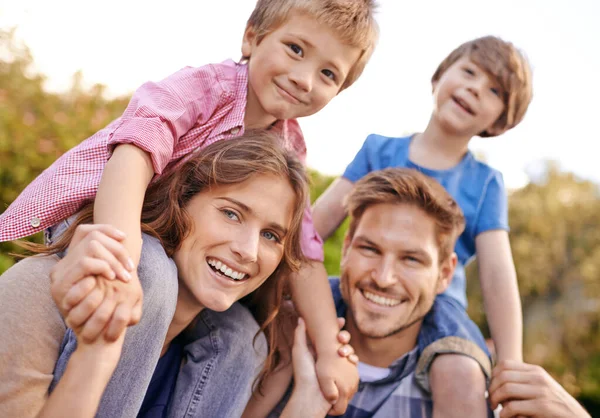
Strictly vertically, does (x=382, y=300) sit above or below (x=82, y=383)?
above

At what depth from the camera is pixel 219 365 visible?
7.84ft

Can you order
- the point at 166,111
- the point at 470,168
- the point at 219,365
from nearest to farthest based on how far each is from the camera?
the point at 166,111
the point at 219,365
the point at 470,168

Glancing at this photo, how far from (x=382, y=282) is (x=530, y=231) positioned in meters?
9.38

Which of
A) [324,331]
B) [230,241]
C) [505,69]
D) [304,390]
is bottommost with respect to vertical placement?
[304,390]

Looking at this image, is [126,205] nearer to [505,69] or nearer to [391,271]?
[391,271]

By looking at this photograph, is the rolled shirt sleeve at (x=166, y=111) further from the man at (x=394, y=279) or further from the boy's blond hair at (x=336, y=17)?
the man at (x=394, y=279)

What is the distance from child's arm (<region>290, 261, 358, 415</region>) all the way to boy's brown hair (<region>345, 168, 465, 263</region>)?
545 millimetres

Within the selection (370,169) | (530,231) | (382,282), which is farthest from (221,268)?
(530,231)

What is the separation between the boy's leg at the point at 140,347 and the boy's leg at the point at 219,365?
0.47 meters

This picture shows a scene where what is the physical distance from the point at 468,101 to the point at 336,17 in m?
1.05

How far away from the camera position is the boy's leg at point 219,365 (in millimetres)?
2326

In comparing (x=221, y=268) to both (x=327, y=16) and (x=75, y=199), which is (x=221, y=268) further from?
(x=327, y=16)

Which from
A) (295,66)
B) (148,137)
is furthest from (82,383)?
(295,66)

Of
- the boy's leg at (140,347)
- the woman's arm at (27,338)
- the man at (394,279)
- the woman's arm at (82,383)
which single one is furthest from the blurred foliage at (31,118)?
the woman's arm at (82,383)
